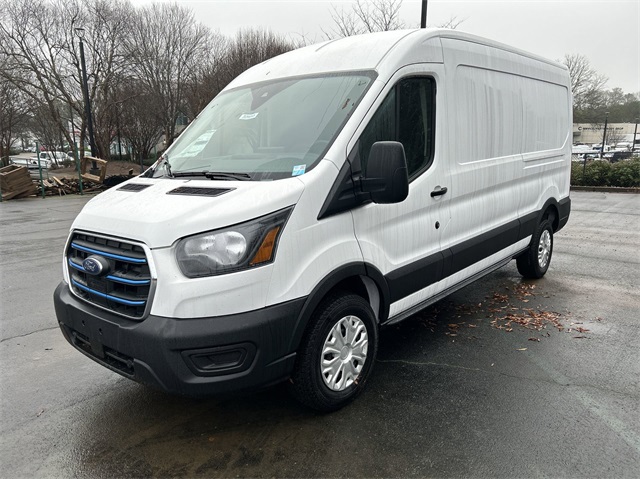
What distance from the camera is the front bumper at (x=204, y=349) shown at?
252 centimetres

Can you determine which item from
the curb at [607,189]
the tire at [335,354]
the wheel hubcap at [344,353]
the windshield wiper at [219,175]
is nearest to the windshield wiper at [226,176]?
the windshield wiper at [219,175]

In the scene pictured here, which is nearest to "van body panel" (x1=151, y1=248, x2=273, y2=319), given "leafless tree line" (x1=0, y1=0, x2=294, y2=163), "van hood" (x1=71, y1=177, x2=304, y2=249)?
"van hood" (x1=71, y1=177, x2=304, y2=249)

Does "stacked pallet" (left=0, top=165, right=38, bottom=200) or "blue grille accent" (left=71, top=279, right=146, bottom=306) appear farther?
"stacked pallet" (left=0, top=165, right=38, bottom=200)

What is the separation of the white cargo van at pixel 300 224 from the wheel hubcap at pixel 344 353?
0.01 m

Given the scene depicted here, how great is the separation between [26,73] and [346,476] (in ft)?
116

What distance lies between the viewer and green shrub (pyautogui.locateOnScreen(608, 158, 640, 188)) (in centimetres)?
1798

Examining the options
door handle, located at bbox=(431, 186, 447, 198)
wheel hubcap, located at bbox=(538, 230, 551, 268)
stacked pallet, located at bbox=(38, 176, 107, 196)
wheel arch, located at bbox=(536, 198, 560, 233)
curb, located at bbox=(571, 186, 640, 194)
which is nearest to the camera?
door handle, located at bbox=(431, 186, 447, 198)

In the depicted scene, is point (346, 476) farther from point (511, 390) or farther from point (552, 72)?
point (552, 72)

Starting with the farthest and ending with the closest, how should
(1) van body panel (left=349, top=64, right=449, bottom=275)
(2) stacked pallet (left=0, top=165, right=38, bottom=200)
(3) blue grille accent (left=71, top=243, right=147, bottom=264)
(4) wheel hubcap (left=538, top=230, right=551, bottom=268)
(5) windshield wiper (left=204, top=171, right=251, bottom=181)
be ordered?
(2) stacked pallet (left=0, top=165, right=38, bottom=200), (4) wheel hubcap (left=538, top=230, right=551, bottom=268), (1) van body panel (left=349, top=64, right=449, bottom=275), (5) windshield wiper (left=204, top=171, right=251, bottom=181), (3) blue grille accent (left=71, top=243, right=147, bottom=264)

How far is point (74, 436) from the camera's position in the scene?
9.92 feet

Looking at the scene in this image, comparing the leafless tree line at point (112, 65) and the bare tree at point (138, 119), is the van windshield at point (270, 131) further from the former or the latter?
the bare tree at point (138, 119)

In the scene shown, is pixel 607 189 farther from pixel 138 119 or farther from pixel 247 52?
pixel 138 119

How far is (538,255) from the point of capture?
240 inches

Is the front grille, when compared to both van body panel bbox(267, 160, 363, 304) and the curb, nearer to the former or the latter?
van body panel bbox(267, 160, 363, 304)
